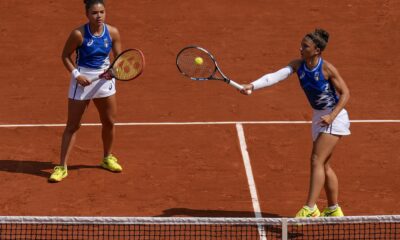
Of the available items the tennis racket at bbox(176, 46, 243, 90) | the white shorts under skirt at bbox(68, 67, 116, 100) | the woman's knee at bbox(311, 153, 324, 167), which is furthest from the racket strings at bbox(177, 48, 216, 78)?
the woman's knee at bbox(311, 153, 324, 167)

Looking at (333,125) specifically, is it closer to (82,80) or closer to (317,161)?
(317,161)

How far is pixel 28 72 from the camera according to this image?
50.3 ft

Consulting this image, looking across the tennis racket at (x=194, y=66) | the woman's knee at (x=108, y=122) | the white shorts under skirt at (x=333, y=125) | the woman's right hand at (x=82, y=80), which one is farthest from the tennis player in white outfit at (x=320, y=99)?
→ the woman's knee at (x=108, y=122)

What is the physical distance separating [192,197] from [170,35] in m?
5.80

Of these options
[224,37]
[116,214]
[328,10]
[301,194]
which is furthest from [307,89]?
[328,10]

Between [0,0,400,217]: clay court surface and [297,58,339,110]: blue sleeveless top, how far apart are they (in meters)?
1.43

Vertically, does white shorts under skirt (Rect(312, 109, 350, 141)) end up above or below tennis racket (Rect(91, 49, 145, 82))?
below

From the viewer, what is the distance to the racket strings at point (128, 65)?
36.6 ft

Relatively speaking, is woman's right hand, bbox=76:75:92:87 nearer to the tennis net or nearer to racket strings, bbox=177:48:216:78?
racket strings, bbox=177:48:216:78

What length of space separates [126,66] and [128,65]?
0.03 meters

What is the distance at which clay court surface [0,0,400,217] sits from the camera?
1129 cm

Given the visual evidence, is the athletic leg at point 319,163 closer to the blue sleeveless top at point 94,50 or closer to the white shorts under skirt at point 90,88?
the white shorts under skirt at point 90,88

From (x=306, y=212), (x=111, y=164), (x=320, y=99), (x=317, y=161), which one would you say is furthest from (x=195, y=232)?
(x=111, y=164)

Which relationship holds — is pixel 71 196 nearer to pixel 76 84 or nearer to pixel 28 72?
pixel 76 84
